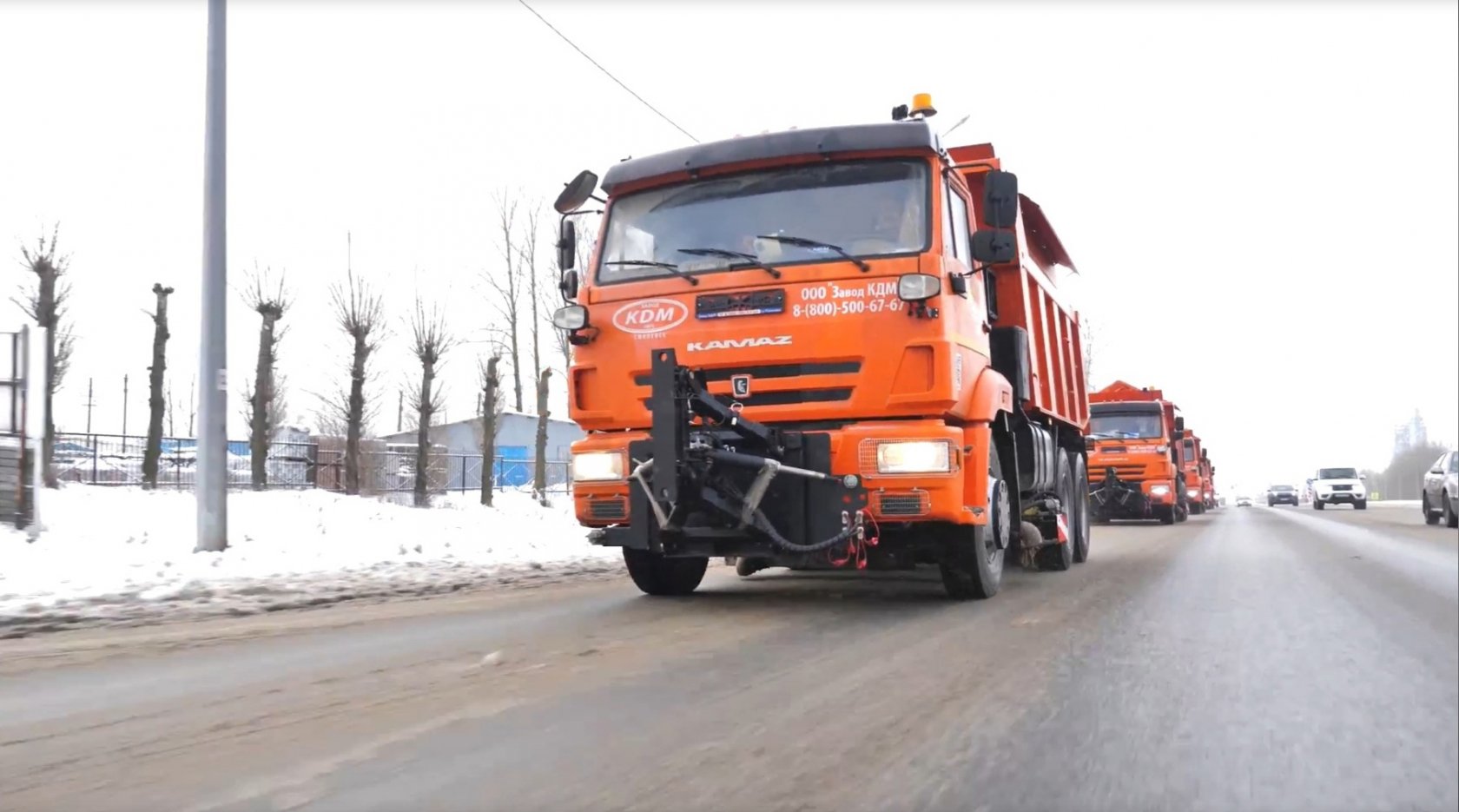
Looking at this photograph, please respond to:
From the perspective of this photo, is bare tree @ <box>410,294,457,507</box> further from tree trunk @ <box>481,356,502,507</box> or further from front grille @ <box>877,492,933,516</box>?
front grille @ <box>877,492,933,516</box>

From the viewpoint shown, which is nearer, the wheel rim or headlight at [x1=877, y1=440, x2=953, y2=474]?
headlight at [x1=877, y1=440, x2=953, y2=474]

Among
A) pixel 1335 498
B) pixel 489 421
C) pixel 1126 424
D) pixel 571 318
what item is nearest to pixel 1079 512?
pixel 1335 498

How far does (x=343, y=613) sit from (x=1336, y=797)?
19.5ft

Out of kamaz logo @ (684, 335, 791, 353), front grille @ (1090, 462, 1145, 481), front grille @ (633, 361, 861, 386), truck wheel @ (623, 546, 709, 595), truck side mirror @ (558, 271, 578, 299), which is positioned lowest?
truck wheel @ (623, 546, 709, 595)

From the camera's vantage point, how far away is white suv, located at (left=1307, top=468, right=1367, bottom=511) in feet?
17.3

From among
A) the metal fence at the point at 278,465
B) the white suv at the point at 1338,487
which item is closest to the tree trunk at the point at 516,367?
the metal fence at the point at 278,465

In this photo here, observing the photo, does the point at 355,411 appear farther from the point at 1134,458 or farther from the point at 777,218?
the point at 777,218

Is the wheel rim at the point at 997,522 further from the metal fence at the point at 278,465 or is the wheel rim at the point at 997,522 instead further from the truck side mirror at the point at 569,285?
the metal fence at the point at 278,465

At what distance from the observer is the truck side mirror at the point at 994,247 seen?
6.67m

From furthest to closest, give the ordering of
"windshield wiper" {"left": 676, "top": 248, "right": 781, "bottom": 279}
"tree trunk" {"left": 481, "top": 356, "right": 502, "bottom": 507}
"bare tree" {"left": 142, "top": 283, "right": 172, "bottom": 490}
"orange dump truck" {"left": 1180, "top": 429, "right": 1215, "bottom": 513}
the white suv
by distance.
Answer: "orange dump truck" {"left": 1180, "top": 429, "right": 1215, "bottom": 513}, "tree trunk" {"left": 481, "top": 356, "right": 502, "bottom": 507}, "bare tree" {"left": 142, "top": 283, "right": 172, "bottom": 490}, "windshield wiper" {"left": 676, "top": 248, "right": 781, "bottom": 279}, the white suv

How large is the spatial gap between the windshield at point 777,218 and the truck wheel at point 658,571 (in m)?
2.01

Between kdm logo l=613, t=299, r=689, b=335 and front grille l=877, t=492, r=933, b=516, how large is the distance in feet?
5.62

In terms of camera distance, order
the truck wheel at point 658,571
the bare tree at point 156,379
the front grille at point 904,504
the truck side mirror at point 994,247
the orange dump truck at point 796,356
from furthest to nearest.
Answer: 1. the bare tree at point 156,379
2. the truck wheel at point 658,571
3. the truck side mirror at point 994,247
4. the orange dump truck at point 796,356
5. the front grille at point 904,504

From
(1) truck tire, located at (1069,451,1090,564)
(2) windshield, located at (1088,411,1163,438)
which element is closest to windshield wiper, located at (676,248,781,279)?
(1) truck tire, located at (1069,451,1090,564)
